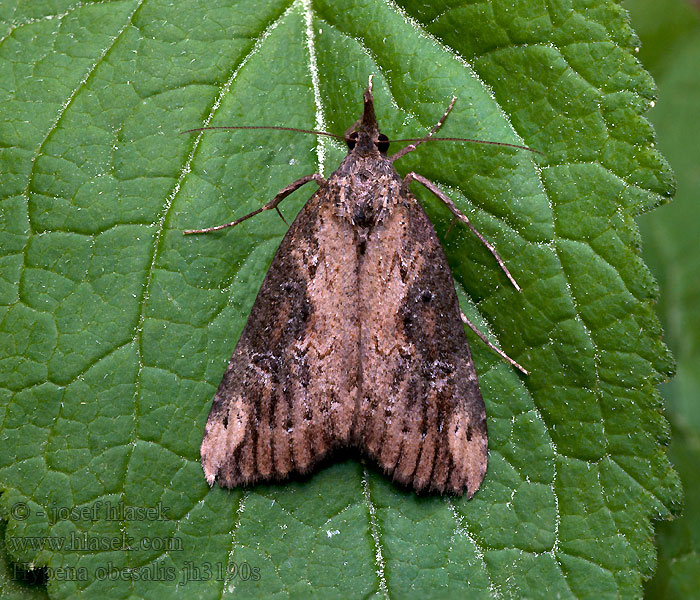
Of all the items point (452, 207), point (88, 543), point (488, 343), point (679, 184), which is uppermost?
point (452, 207)

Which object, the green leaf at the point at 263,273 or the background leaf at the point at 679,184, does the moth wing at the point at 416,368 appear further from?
the background leaf at the point at 679,184

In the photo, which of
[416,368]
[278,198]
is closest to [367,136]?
[278,198]

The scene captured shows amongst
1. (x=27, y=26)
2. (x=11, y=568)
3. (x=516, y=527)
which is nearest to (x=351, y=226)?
(x=516, y=527)

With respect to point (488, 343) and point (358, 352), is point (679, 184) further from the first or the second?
point (358, 352)

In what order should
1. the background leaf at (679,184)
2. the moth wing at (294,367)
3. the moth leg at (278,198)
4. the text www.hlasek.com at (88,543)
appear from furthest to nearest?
A: the background leaf at (679,184) → the moth leg at (278,198) → the moth wing at (294,367) → the text www.hlasek.com at (88,543)

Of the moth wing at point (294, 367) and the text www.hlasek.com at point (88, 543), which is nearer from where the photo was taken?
the text www.hlasek.com at point (88, 543)

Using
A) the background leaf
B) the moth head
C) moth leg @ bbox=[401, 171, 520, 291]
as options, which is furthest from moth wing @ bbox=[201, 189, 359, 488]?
→ the background leaf

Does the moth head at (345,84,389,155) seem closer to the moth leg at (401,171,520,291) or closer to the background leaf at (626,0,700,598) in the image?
the moth leg at (401,171,520,291)

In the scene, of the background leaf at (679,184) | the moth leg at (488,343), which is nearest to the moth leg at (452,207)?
the moth leg at (488,343)
